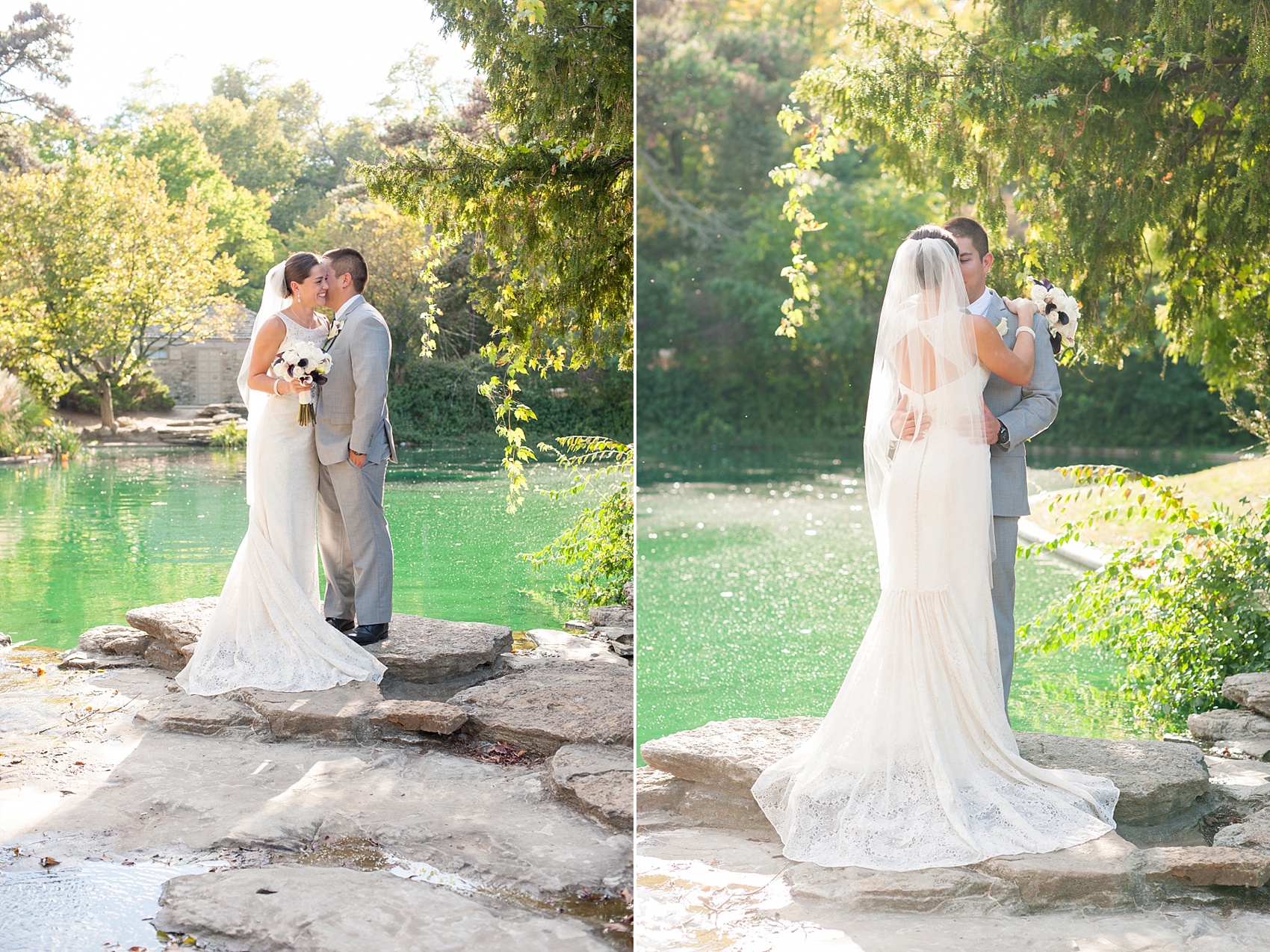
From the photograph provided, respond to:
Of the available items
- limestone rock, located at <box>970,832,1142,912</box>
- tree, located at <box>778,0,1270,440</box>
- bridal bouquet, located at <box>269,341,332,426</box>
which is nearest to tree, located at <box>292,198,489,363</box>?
bridal bouquet, located at <box>269,341,332,426</box>

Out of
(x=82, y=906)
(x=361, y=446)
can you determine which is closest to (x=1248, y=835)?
(x=82, y=906)

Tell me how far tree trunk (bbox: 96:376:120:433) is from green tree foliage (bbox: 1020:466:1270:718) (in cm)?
424

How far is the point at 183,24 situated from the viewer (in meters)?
5.00

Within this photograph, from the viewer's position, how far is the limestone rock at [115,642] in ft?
14.1

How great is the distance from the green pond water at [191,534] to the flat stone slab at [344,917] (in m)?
2.98

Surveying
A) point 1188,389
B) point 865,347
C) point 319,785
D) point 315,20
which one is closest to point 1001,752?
point 319,785

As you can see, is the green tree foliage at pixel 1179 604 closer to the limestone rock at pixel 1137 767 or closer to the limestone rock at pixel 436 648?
the limestone rock at pixel 1137 767

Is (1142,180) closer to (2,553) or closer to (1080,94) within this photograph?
(1080,94)

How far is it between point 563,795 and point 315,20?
3.75 meters

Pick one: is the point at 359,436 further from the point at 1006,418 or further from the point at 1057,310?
the point at 1057,310

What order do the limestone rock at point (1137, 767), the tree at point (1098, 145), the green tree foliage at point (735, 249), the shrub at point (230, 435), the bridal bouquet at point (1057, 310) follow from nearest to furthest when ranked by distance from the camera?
the limestone rock at point (1137, 767) → the bridal bouquet at point (1057, 310) → the tree at point (1098, 145) → the shrub at point (230, 435) → the green tree foliage at point (735, 249)

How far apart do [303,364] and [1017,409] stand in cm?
228

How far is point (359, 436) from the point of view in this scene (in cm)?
392

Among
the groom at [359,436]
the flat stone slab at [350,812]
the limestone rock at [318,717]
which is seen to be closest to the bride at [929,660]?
the flat stone slab at [350,812]
